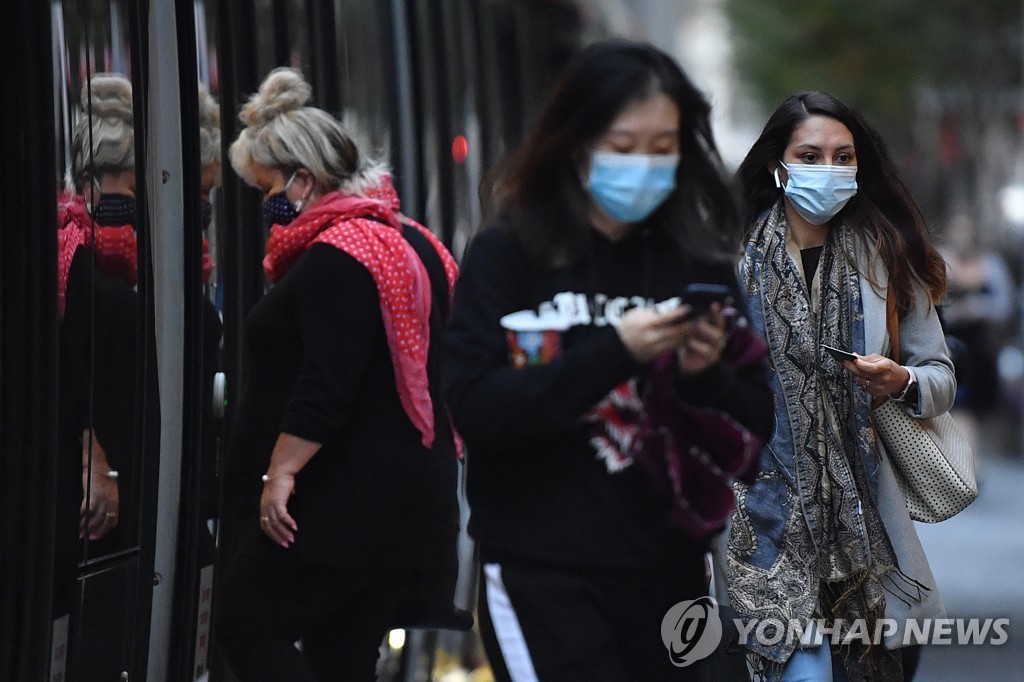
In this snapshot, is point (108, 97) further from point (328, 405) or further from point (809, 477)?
point (809, 477)

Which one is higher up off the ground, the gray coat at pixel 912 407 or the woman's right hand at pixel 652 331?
the woman's right hand at pixel 652 331

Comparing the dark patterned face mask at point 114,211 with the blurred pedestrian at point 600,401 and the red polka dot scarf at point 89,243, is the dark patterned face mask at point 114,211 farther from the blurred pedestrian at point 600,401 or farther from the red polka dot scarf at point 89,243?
the blurred pedestrian at point 600,401

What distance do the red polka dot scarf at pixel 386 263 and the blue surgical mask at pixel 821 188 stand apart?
2.86 feet

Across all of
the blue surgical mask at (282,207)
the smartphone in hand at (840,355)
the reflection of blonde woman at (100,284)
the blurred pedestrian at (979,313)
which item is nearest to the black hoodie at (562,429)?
the smartphone in hand at (840,355)

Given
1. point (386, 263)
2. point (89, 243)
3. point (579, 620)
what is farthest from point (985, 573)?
point (579, 620)

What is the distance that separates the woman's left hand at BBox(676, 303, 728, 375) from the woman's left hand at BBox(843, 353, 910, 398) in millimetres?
727

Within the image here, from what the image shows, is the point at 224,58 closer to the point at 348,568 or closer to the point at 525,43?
the point at 348,568

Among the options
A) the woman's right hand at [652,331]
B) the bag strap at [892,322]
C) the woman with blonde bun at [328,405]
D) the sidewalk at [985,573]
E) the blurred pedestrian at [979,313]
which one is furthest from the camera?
the blurred pedestrian at [979,313]

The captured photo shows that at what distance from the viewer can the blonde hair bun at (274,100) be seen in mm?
4188

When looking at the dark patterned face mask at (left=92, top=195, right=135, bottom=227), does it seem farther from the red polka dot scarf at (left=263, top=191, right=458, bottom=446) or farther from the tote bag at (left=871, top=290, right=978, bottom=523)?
the tote bag at (left=871, top=290, right=978, bottom=523)

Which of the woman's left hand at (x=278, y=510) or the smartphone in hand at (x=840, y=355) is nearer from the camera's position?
the smartphone in hand at (x=840, y=355)

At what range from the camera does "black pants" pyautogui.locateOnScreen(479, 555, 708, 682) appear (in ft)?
10.2

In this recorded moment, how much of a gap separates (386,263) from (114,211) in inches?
23.9

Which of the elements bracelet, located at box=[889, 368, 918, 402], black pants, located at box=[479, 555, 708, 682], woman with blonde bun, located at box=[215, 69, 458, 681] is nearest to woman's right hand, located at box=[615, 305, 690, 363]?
black pants, located at box=[479, 555, 708, 682]
